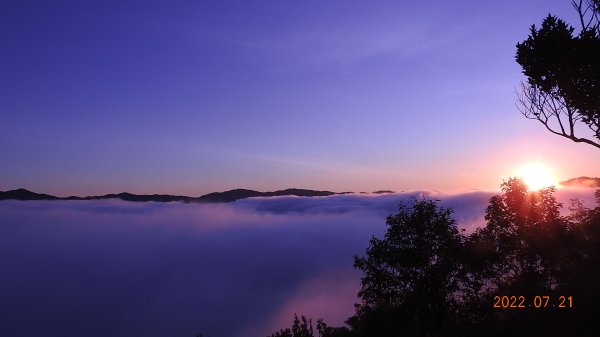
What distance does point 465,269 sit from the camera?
2708 centimetres

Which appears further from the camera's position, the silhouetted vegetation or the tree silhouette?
the tree silhouette

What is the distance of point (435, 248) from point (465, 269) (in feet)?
9.08
